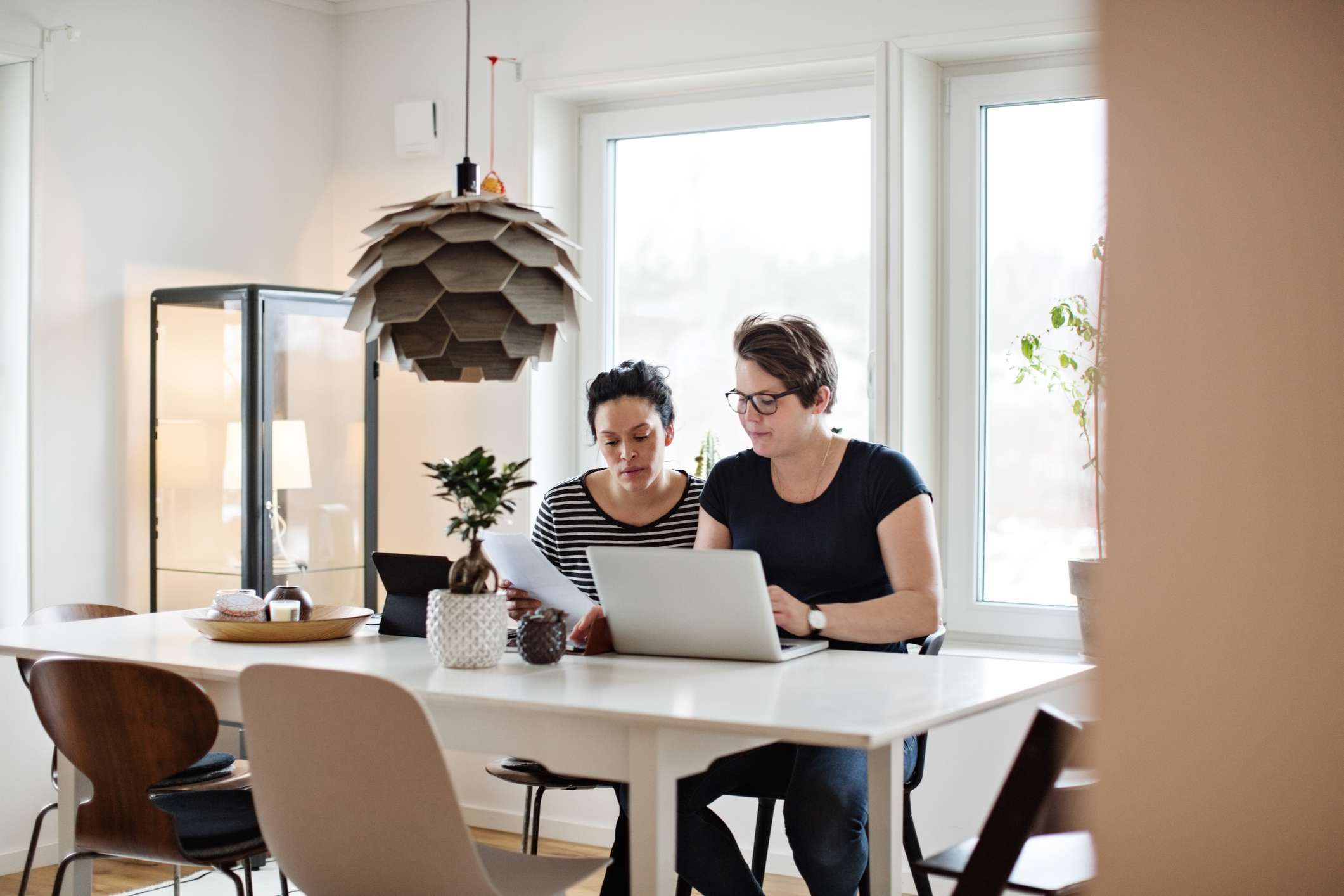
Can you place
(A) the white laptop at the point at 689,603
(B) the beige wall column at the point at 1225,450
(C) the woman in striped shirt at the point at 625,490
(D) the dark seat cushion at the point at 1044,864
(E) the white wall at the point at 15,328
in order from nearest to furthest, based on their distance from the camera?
1. (B) the beige wall column at the point at 1225,450
2. (D) the dark seat cushion at the point at 1044,864
3. (A) the white laptop at the point at 689,603
4. (C) the woman in striped shirt at the point at 625,490
5. (E) the white wall at the point at 15,328

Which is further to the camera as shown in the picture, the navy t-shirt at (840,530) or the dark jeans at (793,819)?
the navy t-shirt at (840,530)

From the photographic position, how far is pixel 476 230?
2029 millimetres

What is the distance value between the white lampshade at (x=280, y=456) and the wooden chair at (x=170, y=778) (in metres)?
0.73

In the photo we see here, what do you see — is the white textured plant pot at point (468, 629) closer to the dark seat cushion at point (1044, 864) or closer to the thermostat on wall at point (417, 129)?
the dark seat cushion at point (1044, 864)

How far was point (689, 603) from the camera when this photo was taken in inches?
88.7

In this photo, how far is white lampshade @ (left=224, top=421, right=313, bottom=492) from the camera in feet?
12.7

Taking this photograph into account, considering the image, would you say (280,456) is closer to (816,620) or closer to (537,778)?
(537,778)

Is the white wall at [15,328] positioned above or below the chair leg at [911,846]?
above

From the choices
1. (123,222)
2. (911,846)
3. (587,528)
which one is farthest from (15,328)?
(911,846)

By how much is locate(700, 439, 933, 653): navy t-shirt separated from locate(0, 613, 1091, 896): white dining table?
0.75 ft

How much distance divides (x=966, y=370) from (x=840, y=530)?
1247mm

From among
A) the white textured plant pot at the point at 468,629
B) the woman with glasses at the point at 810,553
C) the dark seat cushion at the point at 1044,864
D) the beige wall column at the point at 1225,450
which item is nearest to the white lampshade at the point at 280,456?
the woman with glasses at the point at 810,553

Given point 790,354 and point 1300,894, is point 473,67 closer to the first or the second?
point 790,354

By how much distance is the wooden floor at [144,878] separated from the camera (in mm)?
3543
